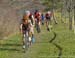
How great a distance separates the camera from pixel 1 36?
29875 mm

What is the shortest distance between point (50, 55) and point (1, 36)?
10.2 m

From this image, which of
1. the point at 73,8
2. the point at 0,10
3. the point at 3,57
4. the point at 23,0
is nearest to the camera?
the point at 3,57

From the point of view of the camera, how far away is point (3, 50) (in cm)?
2217

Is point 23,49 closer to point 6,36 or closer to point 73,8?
point 6,36

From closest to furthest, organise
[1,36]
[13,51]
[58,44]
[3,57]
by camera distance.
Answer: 1. [3,57]
2. [13,51]
3. [58,44]
4. [1,36]

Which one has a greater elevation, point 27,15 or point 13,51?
point 27,15

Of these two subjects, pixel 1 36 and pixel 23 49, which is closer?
pixel 23 49

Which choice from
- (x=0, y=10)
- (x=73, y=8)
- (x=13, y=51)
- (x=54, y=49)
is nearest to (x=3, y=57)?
(x=13, y=51)

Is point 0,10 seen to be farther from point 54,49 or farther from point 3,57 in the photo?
point 3,57

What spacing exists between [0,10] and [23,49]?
404 inches

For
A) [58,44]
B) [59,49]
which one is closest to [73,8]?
[58,44]

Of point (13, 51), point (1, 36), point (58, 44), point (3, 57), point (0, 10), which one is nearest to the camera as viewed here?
point (3, 57)

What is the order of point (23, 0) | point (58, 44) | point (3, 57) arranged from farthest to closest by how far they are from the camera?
point (23, 0) < point (58, 44) < point (3, 57)

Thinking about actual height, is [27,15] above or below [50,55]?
above
